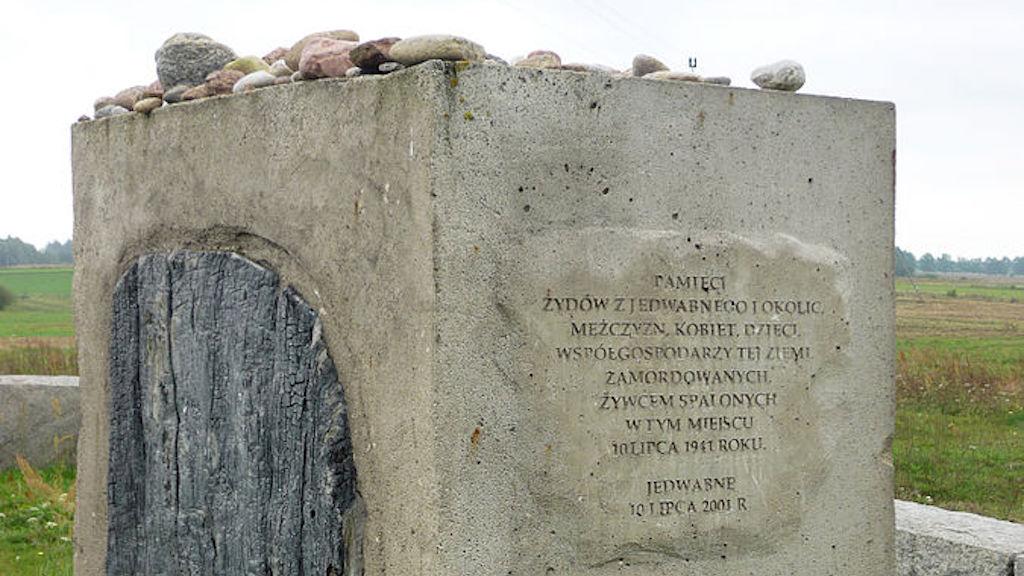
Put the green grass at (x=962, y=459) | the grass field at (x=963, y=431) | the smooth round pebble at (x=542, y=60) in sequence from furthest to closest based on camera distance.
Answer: the grass field at (x=963, y=431)
the green grass at (x=962, y=459)
the smooth round pebble at (x=542, y=60)

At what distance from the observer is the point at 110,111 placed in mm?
4930

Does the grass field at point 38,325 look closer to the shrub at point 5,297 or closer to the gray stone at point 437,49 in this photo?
the shrub at point 5,297

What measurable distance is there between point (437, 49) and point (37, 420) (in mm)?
7365

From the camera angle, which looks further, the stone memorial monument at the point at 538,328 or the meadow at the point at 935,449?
the meadow at the point at 935,449

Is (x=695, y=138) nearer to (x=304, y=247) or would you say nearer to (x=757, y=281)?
(x=757, y=281)

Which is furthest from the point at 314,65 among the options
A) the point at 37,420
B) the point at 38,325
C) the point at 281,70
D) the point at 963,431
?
the point at 38,325

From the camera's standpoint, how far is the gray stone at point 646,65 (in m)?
3.73

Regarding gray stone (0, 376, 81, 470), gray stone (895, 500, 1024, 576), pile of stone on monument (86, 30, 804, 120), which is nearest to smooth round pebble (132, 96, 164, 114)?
pile of stone on monument (86, 30, 804, 120)

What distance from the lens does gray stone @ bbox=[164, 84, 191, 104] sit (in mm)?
4488

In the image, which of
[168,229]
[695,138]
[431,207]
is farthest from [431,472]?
[168,229]

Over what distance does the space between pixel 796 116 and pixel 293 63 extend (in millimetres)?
1519

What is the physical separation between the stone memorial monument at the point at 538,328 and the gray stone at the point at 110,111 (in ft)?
2.53

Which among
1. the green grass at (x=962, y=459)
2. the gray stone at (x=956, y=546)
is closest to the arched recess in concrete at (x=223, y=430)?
the gray stone at (x=956, y=546)

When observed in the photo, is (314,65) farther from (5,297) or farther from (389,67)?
(5,297)
